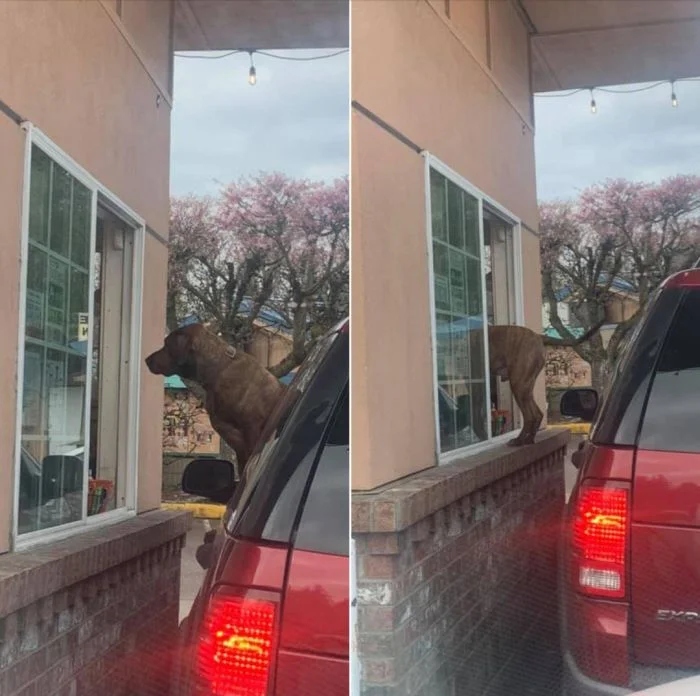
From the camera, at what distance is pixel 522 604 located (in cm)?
104

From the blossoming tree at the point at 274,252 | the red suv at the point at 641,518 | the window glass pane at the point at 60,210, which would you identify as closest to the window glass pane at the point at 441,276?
the blossoming tree at the point at 274,252

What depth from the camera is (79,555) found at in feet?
3.13

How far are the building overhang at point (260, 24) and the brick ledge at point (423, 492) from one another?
66 cm

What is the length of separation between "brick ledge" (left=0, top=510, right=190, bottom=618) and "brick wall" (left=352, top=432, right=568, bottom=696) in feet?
0.98

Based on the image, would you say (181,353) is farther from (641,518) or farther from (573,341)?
(641,518)

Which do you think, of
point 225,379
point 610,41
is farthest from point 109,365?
point 610,41

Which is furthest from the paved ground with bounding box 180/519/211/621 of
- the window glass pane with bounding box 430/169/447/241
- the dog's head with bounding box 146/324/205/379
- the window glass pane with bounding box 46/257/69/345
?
the window glass pane with bounding box 430/169/447/241

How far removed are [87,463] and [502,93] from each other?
34.0 inches

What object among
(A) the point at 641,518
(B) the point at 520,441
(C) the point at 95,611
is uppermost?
(B) the point at 520,441

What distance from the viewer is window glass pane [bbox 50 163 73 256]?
100cm

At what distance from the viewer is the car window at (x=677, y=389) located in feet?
3.13

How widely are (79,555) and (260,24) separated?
85 cm

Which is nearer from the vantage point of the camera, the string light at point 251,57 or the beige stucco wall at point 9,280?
the beige stucco wall at point 9,280

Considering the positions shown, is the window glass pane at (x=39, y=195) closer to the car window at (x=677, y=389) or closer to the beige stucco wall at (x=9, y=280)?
the beige stucco wall at (x=9, y=280)
